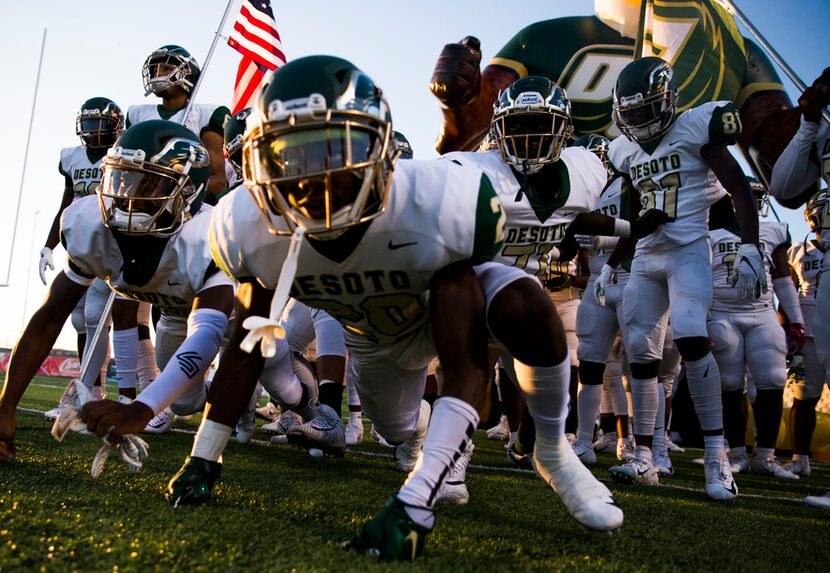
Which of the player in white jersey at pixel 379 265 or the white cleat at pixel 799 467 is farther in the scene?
the white cleat at pixel 799 467

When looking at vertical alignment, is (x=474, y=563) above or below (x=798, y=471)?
above

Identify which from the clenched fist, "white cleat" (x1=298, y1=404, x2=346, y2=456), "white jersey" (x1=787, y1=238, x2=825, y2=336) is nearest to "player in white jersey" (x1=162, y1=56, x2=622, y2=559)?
"white cleat" (x1=298, y1=404, x2=346, y2=456)

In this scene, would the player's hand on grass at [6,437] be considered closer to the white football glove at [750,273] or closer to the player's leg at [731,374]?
the white football glove at [750,273]

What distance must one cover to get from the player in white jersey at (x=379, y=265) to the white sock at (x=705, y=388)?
1.70 meters

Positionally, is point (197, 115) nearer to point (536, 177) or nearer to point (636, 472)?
point (536, 177)

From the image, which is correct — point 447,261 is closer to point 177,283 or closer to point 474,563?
point 474,563

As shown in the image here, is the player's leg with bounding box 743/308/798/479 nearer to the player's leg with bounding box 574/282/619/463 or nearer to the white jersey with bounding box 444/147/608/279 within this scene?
the player's leg with bounding box 574/282/619/463

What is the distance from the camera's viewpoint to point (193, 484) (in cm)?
187

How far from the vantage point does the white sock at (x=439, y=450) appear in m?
1.51

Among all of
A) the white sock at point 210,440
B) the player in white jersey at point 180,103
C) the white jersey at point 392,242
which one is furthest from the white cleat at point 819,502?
the player in white jersey at point 180,103

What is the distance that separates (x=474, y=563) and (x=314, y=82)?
3.65ft

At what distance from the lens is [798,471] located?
4938mm

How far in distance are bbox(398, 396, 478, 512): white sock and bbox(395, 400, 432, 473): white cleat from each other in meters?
1.36

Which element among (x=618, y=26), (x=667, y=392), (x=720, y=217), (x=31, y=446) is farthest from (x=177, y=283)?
(x=618, y=26)
